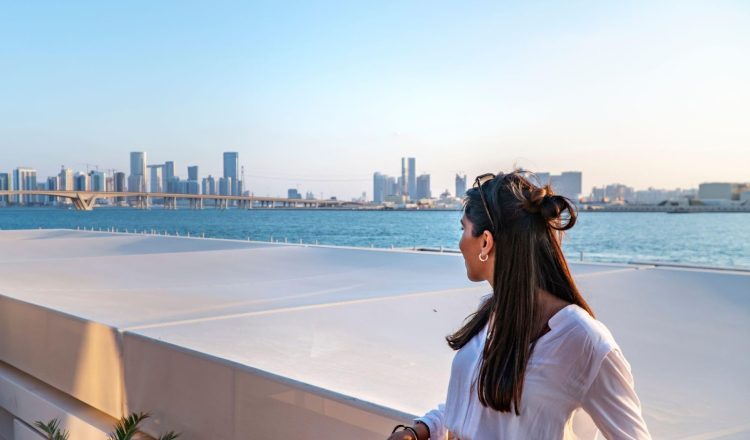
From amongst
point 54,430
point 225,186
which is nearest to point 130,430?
point 54,430

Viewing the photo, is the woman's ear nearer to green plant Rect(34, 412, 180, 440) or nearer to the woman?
the woman

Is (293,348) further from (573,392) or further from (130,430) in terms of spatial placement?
(573,392)

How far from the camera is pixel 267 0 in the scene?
13.8 metres

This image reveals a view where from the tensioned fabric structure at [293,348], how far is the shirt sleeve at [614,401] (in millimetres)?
841

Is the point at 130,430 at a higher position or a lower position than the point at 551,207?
lower

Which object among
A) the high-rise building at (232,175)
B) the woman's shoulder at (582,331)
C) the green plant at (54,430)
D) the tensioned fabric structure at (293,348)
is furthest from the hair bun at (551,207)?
the high-rise building at (232,175)

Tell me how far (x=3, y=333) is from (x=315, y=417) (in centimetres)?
251

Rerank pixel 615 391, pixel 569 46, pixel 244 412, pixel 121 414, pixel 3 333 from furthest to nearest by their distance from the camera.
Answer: pixel 569 46
pixel 3 333
pixel 121 414
pixel 244 412
pixel 615 391

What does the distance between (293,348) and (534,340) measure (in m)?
2.01

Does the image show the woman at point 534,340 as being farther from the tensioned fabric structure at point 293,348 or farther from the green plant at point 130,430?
the green plant at point 130,430

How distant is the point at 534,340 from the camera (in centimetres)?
103

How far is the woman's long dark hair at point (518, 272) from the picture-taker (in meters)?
1.01

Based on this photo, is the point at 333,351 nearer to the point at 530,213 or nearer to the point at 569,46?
the point at 530,213

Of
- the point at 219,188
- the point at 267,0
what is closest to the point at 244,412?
the point at 267,0
